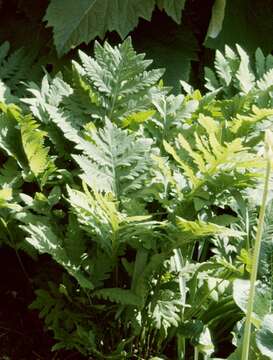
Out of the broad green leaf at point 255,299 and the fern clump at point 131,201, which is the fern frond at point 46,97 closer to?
the fern clump at point 131,201

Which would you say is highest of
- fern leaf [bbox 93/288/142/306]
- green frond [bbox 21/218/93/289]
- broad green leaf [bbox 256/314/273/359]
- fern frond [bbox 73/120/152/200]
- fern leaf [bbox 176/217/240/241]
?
fern frond [bbox 73/120/152/200]

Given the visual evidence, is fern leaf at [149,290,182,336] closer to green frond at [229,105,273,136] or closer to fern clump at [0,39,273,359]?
fern clump at [0,39,273,359]

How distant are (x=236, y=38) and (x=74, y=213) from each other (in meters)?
1.14

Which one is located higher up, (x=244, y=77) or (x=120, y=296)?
(x=244, y=77)

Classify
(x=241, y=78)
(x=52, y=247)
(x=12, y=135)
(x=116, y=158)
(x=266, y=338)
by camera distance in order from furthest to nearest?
1. (x=241, y=78)
2. (x=12, y=135)
3. (x=116, y=158)
4. (x=52, y=247)
5. (x=266, y=338)

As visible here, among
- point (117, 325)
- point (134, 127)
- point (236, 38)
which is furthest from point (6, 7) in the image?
point (117, 325)

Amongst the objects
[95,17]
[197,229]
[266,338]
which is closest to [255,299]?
[266,338]

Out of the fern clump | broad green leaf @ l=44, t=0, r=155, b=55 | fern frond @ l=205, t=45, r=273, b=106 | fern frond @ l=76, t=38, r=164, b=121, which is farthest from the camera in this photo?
broad green leaf @ l=44, t=0, r=155, b=55

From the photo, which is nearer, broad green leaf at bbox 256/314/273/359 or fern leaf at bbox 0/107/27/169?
broad green leaf at bbox 256/314/273/359

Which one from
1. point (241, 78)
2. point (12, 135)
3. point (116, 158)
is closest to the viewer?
point (116, 158)

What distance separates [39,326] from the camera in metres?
1.99

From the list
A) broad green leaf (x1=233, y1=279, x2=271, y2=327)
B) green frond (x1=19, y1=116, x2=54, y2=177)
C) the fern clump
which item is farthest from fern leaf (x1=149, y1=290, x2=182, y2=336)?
green frond (x1=19, y1=116, x2=54, y2=177)

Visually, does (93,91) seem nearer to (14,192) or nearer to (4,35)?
(14,192)

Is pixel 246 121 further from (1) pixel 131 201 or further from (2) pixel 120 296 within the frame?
(2) pixel 120 296
